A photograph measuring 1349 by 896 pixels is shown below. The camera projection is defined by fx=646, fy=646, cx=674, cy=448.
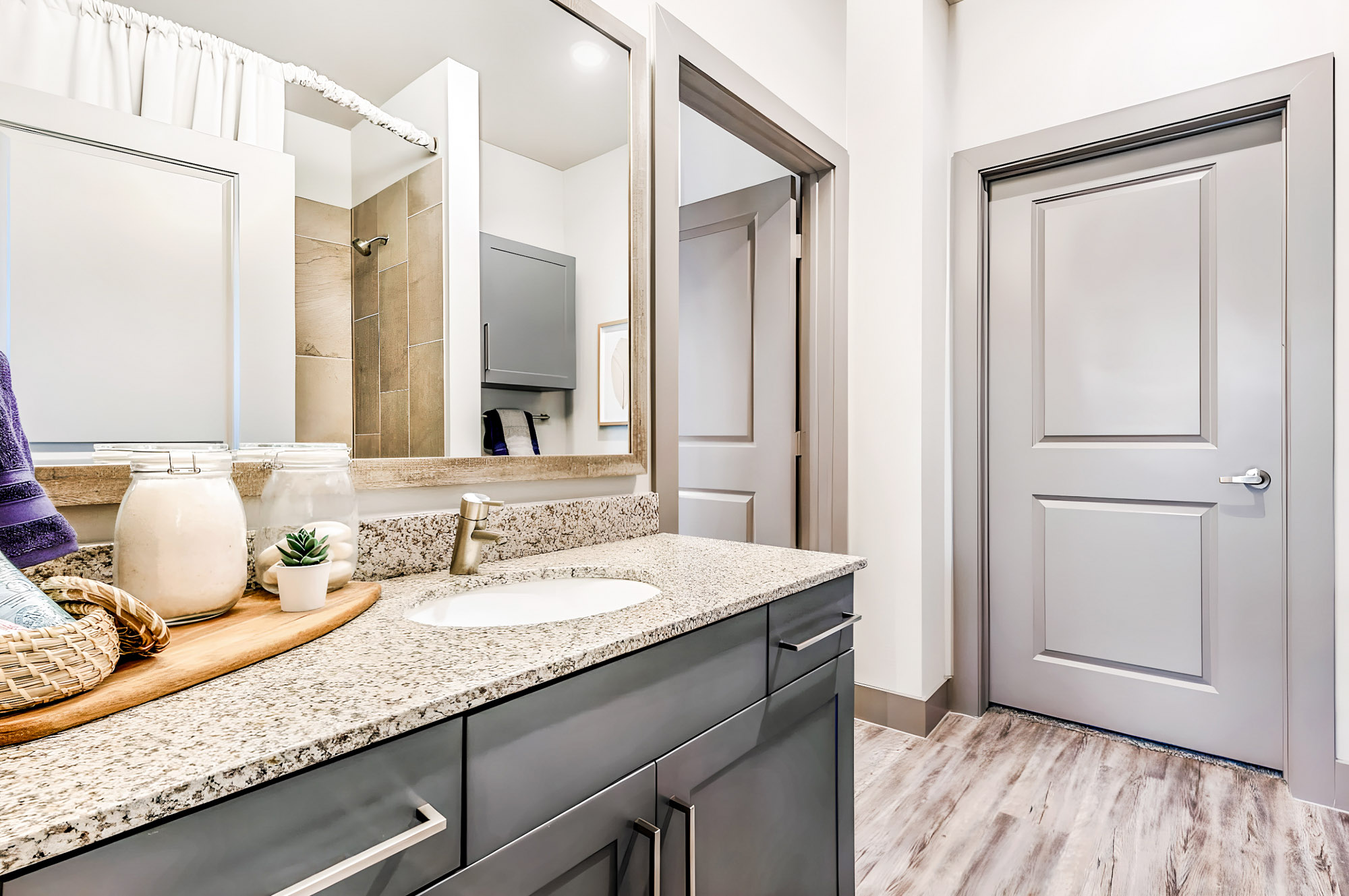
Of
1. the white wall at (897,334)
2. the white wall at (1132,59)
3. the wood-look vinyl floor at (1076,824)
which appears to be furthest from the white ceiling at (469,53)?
the wood-look vinyl floor at (1076,824)

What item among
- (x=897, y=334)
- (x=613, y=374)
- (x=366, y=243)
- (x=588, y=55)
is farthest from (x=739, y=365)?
(x=366, y=243)

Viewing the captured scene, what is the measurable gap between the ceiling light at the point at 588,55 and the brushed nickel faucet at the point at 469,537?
37.9 inches

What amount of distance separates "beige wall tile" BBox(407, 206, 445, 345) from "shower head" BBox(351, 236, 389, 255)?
0.05 meters

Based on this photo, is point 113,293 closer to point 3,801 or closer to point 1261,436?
point 3,801

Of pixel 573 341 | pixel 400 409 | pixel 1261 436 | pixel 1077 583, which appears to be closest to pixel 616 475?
pixel 573 341

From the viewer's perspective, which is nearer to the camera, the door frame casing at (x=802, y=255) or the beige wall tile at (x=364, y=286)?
the beige wall tile at (x=364, y=286)

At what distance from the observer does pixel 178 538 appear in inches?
26.2

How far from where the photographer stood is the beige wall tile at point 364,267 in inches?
38.1

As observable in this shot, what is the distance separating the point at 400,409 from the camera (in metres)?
1.04

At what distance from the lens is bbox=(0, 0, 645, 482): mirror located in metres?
0.73

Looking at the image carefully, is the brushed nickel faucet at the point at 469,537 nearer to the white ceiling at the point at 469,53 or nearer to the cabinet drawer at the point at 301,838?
the cabinet drawer at the point at 301,838

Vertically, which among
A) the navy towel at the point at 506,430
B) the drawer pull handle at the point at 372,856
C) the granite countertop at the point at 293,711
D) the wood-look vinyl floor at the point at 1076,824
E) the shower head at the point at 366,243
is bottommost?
the wood-look vinyl floor at the point at 1076,824

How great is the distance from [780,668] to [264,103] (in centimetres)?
110

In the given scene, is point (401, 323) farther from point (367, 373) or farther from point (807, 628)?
point (807, 628)
